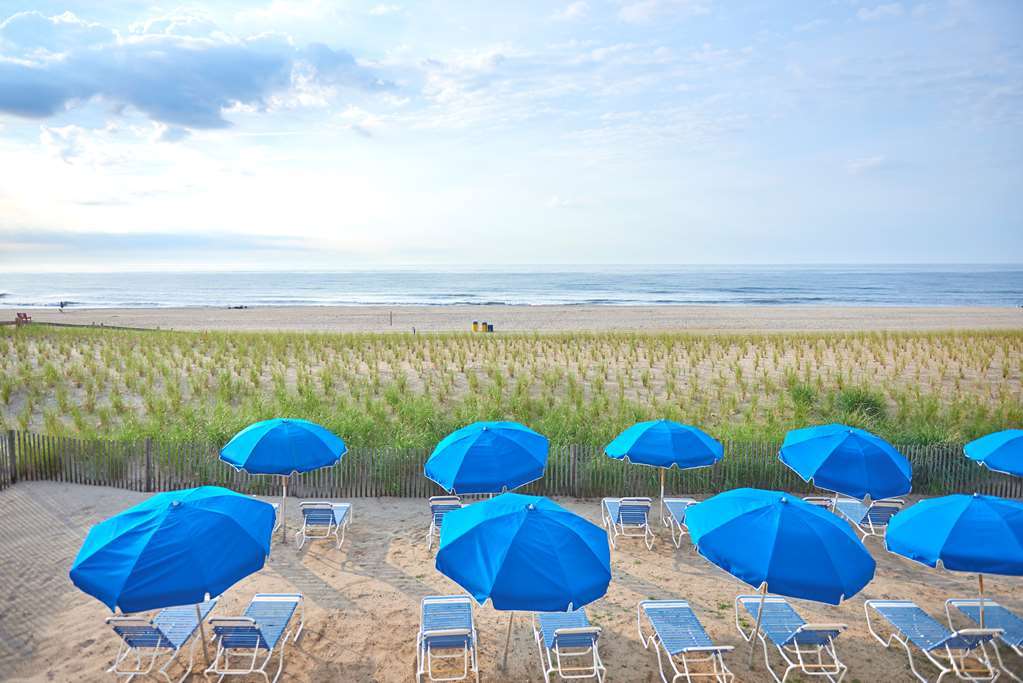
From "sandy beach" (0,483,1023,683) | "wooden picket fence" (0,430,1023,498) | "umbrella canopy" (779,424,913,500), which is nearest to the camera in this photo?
"sandy beach" (0,483,1023,683)

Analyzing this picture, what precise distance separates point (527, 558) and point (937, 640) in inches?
172

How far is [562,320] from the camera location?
46875mm

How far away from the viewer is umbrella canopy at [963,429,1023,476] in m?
9.09

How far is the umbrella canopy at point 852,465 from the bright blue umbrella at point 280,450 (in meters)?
6.23

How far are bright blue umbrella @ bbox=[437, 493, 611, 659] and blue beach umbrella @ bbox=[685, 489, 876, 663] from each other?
1.09m

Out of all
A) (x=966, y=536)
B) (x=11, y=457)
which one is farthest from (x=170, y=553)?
(x=11, y=457)

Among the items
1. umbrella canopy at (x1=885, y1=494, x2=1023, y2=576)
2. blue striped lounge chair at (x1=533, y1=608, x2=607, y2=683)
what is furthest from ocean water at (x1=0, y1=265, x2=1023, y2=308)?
blue striped lounge chair at (x1=533, y1=608, x2=607, y2=683)

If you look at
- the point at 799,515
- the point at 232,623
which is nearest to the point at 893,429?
the point at 799,515

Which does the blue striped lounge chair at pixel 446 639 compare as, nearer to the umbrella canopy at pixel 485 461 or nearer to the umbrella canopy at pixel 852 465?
the umbrella canopy at pixel 485 461

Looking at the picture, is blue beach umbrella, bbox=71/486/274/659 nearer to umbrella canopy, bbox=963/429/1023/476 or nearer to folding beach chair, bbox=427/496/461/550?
Result: folding beach chair, bbox=427/496/461/550

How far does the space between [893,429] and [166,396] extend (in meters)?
17.4

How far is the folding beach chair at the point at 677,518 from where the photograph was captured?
31.3ft

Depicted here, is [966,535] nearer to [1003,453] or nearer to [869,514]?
[869,514]

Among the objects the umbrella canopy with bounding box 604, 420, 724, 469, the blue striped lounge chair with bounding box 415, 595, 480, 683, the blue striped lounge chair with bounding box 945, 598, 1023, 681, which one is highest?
the umbrella canopy with bounding box 604, 420, 724, 469
